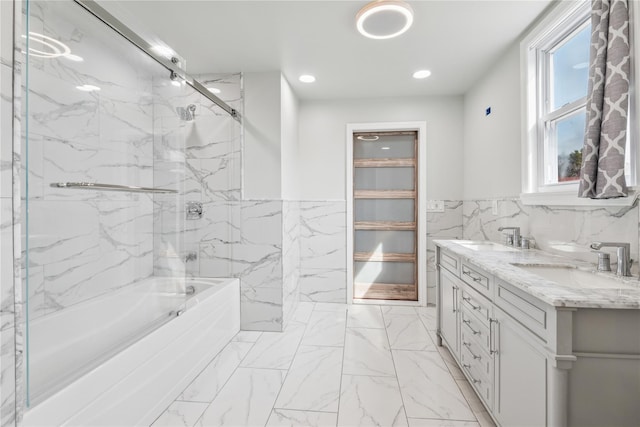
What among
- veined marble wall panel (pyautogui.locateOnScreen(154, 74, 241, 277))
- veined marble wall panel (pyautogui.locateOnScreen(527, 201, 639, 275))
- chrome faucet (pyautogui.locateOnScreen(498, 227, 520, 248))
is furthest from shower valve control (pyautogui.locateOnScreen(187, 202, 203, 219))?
veined marble wall panel (pyautogui.locateOnScreen(527, 201, 639, 275))

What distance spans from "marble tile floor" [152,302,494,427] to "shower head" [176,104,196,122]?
1879 mm

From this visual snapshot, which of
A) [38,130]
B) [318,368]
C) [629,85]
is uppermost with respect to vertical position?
[629,85]

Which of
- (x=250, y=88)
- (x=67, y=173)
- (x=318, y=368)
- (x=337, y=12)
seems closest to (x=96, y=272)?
(x=67, y=173)

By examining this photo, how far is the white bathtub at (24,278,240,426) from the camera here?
3.97 feet

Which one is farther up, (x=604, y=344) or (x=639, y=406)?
(x=604, y=344)

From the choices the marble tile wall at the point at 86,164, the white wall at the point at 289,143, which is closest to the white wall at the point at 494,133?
the white wall at the point at 289,143

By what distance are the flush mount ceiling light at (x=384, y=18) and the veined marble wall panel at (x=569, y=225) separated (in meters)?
1.51

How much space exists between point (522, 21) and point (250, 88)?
87.3 inches

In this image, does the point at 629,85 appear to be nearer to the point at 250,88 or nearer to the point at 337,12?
the point at 337,12

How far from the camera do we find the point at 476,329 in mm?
1697

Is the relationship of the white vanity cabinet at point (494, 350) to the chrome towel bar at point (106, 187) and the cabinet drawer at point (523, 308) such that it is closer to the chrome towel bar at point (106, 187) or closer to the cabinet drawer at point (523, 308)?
the cabinet drawer at point (523, 308)

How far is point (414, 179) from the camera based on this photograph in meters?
3.66

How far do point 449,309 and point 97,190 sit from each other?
256 cm

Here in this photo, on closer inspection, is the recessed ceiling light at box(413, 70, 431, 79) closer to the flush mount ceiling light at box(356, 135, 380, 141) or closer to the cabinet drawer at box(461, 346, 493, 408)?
the flush mount ceiling light at box(356, 135, 380, 141)
